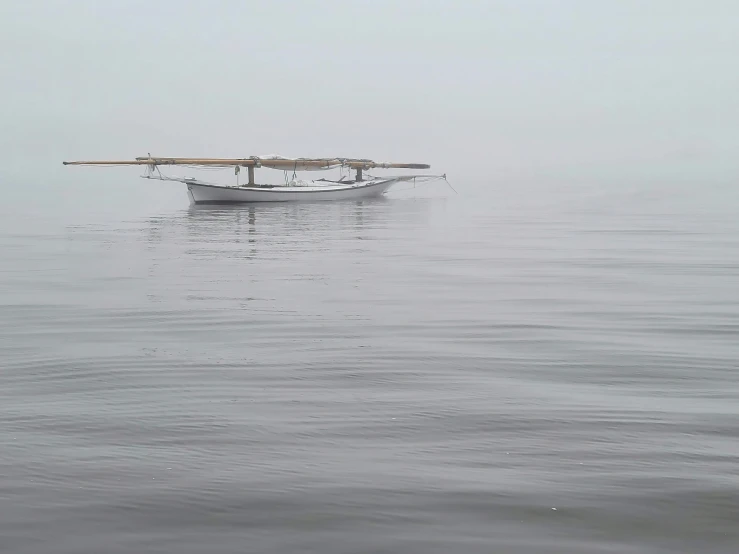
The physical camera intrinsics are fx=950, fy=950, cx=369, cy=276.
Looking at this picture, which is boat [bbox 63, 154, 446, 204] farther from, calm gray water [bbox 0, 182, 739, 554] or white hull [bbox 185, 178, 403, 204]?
calm gray water [bbox 0, 182, 739, 554]

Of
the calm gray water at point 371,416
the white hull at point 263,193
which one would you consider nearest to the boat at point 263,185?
the white hull at point 263,193

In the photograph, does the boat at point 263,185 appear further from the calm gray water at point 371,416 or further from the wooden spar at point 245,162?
the calm gray water at point 371,416

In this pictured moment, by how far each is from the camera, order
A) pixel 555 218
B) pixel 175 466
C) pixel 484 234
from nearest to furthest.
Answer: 1. pixel 175 466
2. pixel 484 234
3. pixel 555 218

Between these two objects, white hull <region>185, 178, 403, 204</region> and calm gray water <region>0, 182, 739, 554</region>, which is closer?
calm gray water <region>0, 182, 739, 554</region>

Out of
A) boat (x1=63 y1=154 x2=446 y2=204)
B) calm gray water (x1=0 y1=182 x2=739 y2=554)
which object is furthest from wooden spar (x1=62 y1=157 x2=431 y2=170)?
calm gray water (x1=0 y1=182 x2=739 y2=554)

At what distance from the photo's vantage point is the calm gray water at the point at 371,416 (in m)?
6.17

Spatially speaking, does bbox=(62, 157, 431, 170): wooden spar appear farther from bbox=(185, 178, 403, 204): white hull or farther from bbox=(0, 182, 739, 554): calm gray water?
bbox=(0, 182, 739, 554): calm gray water

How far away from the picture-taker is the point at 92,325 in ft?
49.3

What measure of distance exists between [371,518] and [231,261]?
860 inches

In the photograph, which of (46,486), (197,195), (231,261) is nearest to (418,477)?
(46,486)

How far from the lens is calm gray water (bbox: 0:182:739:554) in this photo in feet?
20.2

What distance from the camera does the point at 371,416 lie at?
29.1 feet

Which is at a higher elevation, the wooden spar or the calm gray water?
the wooden spar

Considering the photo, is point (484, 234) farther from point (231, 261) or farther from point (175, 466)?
point (175, 466)
